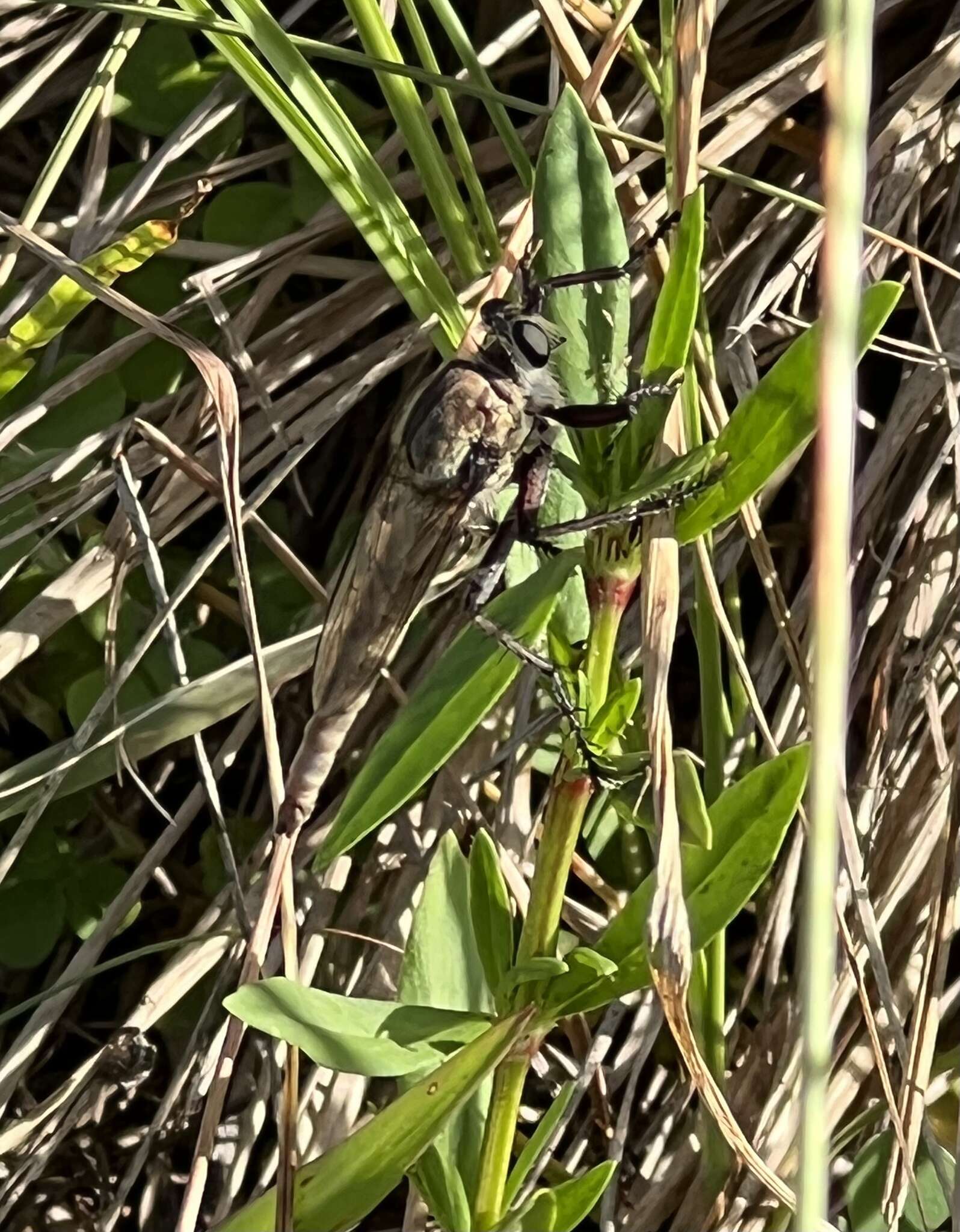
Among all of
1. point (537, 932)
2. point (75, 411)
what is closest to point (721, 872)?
point (537, 932)

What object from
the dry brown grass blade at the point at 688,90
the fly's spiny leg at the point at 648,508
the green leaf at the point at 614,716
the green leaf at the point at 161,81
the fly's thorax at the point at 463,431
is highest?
the green leaf at the point at 161,81

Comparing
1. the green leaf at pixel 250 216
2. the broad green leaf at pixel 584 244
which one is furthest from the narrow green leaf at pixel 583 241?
the green leaf at pixel 250 216

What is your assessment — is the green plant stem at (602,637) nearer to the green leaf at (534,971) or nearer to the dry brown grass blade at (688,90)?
the green leaf at (534,971)

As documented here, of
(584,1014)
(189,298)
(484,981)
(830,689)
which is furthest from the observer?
(189,298)

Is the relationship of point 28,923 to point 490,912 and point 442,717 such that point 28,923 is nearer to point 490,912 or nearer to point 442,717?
point 490,912

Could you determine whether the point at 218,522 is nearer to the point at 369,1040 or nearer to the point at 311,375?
the point at 311,375

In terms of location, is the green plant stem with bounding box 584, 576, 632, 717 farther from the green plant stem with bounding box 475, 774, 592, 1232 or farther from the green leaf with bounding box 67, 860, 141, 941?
the green leaf with bounding box 67, 860, 141, 941

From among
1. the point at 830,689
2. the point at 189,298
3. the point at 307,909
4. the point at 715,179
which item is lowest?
the point at 307,909

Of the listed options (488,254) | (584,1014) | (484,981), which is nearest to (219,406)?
(488,254)
